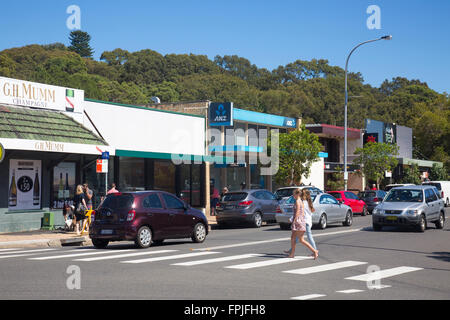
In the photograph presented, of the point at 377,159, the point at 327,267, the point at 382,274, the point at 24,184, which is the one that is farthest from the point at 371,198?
the point at 382,274

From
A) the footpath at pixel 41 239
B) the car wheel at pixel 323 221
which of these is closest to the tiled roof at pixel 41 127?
the footpath at pixel 41 239

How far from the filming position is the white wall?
27938mm

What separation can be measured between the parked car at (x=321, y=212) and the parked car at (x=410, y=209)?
2.10 meters

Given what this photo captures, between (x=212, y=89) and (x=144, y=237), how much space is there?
69283 mm

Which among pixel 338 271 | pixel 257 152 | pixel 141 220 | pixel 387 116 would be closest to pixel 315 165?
pixel 257 152

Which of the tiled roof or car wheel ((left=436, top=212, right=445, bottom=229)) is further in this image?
car wheel ((left=436, top=212, right=445, bottom=229))

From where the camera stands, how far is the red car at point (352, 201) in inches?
1313

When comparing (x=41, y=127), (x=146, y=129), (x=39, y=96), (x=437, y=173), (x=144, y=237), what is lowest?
(x=144, y=237)

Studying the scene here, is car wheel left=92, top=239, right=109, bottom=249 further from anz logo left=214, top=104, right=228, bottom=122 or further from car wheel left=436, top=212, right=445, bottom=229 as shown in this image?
anz logo left=214, top=104, right=228, bottom=122

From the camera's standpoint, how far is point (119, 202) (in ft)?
55.5

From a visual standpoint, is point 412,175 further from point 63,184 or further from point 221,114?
point 63,184

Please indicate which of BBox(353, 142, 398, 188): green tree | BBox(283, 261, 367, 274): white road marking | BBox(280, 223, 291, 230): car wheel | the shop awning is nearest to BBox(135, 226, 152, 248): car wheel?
BBox(283, 261, 367, 274): white road marking

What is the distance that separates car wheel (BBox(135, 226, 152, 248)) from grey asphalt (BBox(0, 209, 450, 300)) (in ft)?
0.97
